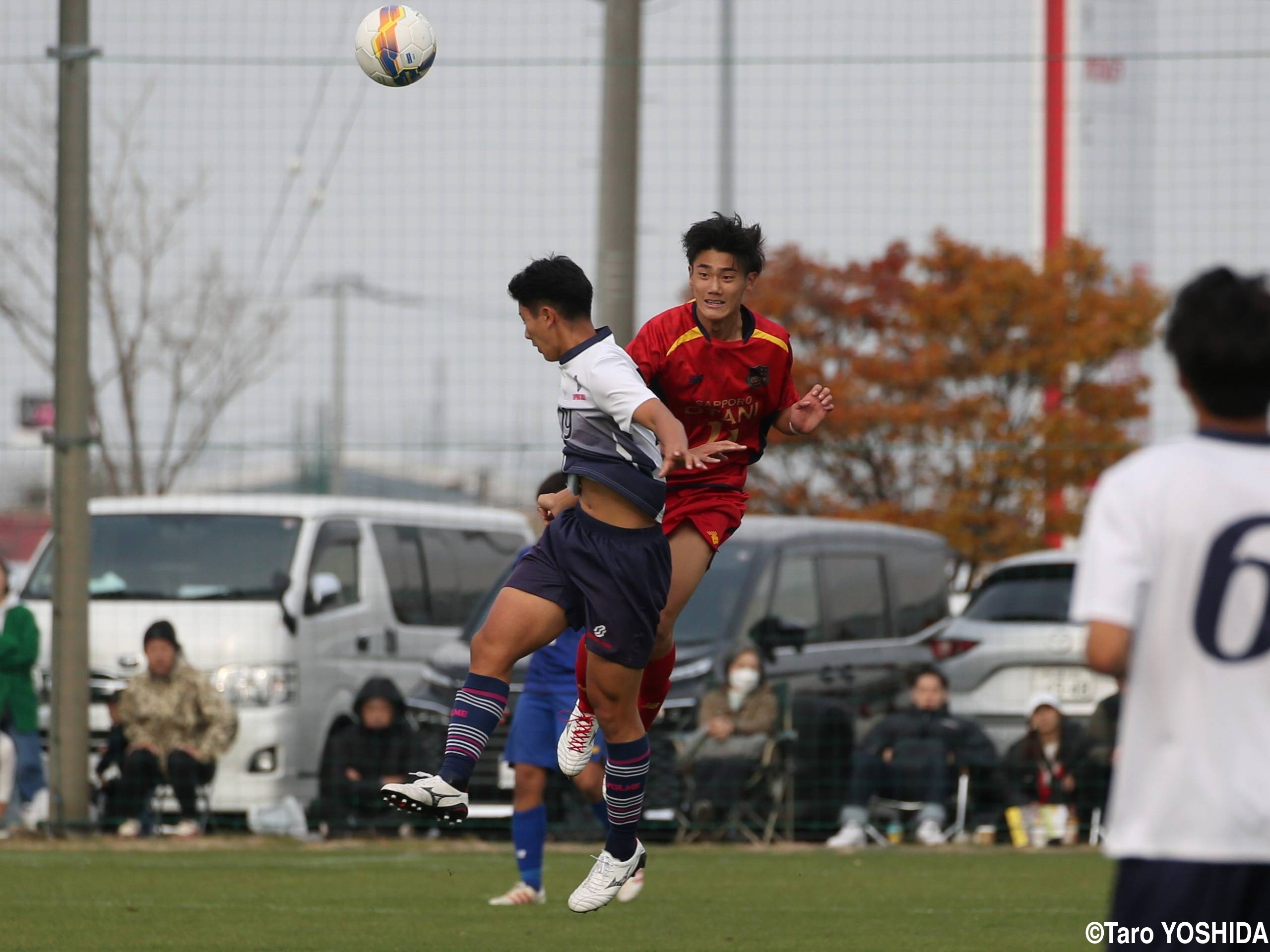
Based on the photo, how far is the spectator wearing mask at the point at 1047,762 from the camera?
11922 millimetres

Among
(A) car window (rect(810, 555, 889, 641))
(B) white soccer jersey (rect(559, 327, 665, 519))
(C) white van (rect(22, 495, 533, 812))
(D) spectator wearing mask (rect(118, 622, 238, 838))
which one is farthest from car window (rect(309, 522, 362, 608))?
(B) white soccer jersey (rect(559, 327, 665, 519))

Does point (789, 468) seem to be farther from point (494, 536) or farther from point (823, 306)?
point (823, 306)

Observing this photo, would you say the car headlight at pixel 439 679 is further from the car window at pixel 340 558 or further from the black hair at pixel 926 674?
the black hair at pixel 926 674

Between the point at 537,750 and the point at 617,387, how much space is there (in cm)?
342

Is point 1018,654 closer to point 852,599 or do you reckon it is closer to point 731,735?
point 852,599

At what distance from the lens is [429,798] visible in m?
6.03

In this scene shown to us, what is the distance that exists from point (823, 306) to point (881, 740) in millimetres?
14010

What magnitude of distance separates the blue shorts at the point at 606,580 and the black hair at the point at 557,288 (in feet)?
2.34

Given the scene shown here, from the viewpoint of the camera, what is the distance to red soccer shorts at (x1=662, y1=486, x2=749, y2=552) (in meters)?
7.04

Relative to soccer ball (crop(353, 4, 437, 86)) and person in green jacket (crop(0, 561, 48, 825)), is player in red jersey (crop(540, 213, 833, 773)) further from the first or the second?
person in green jacket (crop(0, 561, 48, 825))

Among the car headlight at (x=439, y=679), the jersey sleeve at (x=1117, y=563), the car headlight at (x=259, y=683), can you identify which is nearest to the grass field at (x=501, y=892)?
the car headlight at (x=259, y=683)

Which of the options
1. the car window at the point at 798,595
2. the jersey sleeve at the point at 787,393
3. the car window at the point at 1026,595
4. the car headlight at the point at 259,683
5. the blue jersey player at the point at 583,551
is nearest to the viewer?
the blue jersey player at the point at 583,551

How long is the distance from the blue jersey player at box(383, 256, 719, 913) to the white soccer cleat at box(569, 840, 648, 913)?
0.33 feet

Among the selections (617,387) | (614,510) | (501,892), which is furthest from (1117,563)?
(501,892)
